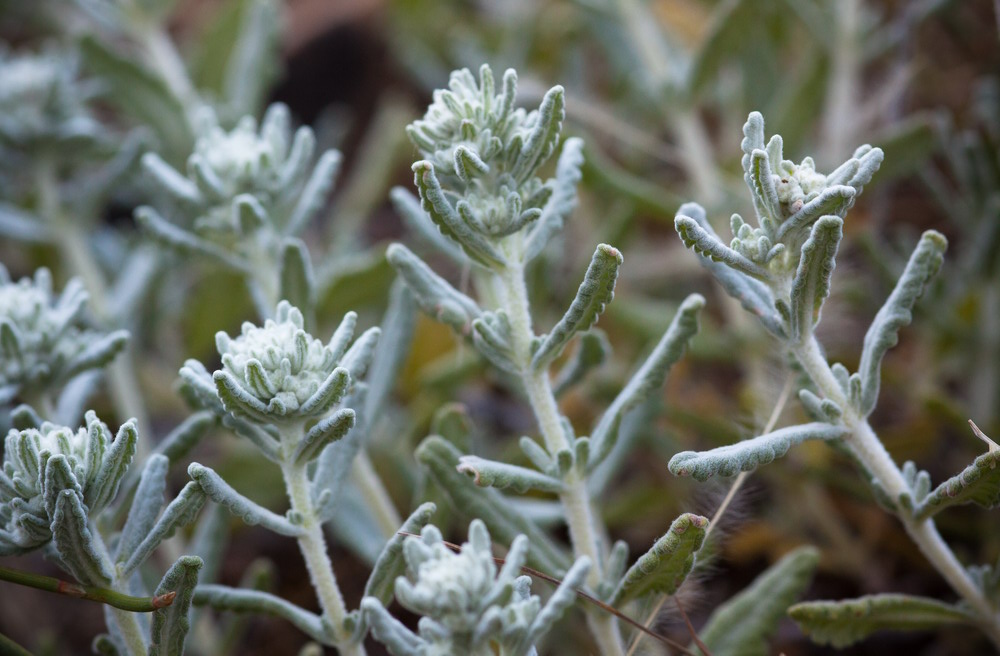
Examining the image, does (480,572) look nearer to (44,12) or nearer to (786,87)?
(786,87)

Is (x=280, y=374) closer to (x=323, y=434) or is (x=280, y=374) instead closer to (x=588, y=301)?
(x=323, y=434)

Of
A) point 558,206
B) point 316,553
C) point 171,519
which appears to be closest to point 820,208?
point 558,206

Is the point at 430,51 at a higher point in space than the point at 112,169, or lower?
higher

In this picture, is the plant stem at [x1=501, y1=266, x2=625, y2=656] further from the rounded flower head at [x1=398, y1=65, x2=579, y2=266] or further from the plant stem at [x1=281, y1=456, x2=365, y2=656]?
the plant stem at [x1=281, y1=456, x2=365, y2=656]

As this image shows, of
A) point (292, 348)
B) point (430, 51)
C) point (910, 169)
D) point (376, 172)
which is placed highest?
point (430, 51)

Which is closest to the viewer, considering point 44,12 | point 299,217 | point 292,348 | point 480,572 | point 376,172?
point 480,572

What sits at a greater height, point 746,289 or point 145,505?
point 746,289

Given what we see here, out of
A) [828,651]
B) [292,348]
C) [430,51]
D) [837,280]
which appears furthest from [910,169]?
[430,51]

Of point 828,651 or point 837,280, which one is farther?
point 837,280
